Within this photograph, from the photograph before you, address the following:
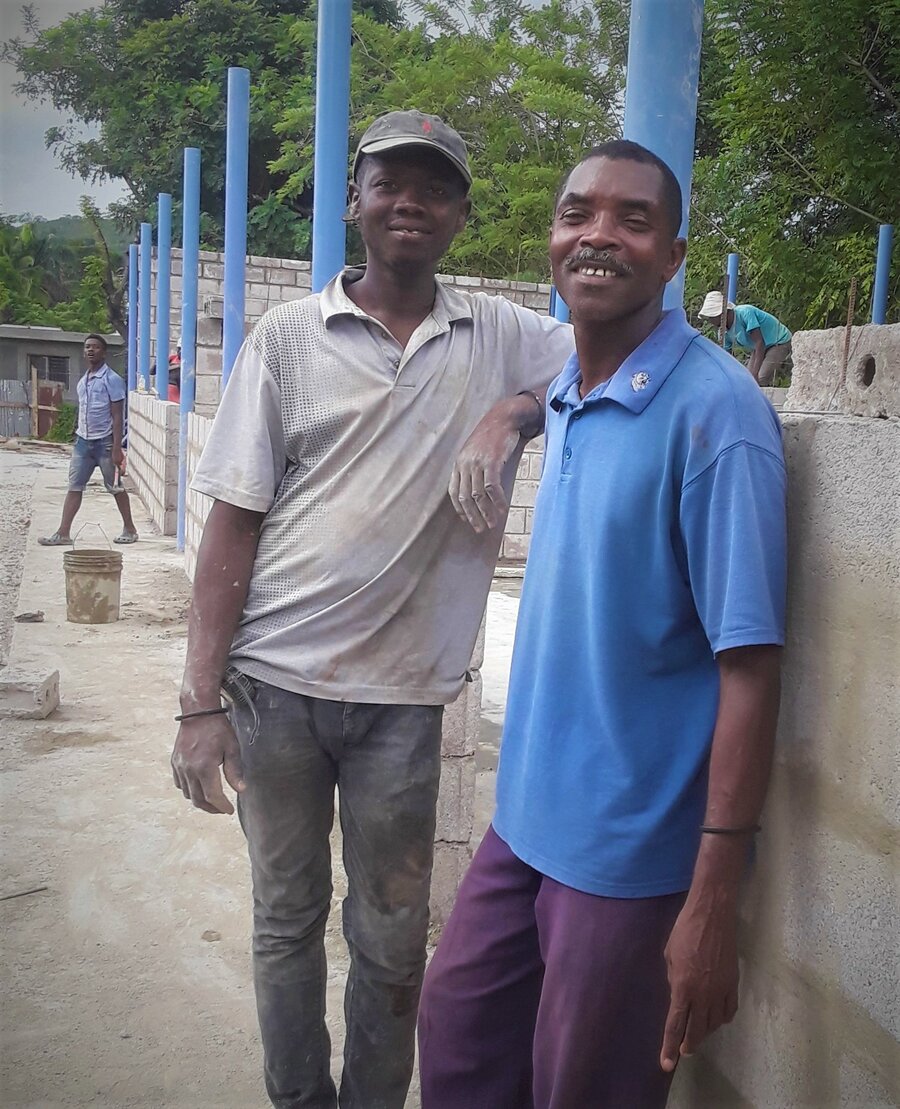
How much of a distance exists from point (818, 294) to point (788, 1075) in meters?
13.8

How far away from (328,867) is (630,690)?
3.02 feet

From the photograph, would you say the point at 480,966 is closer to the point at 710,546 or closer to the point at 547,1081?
the point at 547,1081

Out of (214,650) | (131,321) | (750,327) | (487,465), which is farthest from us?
(131,321)

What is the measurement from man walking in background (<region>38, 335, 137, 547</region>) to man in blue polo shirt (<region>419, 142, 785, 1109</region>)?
8.48 metres

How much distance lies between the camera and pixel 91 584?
281 inches

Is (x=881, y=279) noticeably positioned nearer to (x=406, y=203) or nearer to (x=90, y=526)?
(x=406, y=203)

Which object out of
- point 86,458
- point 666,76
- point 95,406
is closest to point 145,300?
point 95,406

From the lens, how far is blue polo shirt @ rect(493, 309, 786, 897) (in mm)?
1422

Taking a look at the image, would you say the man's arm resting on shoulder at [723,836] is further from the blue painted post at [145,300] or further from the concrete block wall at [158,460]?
the blue painted post at [145,300]

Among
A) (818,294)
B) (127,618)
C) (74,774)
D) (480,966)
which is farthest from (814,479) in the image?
(818,294)

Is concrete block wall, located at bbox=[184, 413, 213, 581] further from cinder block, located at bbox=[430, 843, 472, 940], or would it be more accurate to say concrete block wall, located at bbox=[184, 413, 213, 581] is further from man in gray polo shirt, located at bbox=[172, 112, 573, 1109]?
man in gray polo shirt, located at bbox=[172, 112, 573, 1109]

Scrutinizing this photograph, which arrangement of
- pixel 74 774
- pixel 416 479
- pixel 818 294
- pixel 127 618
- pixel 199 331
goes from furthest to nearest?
1. pixel 818 294
2. pixel 199 331
3. pixel 127 618
4. pixel 74 774
5. pixel 416 479

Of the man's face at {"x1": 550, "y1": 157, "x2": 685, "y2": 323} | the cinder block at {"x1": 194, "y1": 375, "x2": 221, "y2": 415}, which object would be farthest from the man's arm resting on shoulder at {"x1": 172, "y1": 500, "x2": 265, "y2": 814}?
the cinder block at {"x1": 194, "y1": 375, "x2": 221, "y2": 415}

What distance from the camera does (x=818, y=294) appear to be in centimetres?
1402
